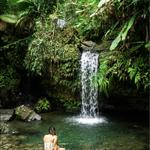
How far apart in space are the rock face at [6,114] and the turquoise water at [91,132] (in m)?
0.43

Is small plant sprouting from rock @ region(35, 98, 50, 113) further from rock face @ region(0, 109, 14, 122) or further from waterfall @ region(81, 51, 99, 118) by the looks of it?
waterfall @ region(81, 51, 99, 118)

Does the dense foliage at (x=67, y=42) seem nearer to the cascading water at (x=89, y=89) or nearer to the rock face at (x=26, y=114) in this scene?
the cascading water at (x=89, y=89)

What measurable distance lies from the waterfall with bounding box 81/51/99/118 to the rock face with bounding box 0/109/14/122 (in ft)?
8.84

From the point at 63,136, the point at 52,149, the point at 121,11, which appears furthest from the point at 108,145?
the point at 121,11

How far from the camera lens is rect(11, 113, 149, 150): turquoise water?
1269cm

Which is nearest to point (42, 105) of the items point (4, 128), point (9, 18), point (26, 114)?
point (26, 114)

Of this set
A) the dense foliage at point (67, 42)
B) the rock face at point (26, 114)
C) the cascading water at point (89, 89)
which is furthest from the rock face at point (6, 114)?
the cascading water at point (89, 89)

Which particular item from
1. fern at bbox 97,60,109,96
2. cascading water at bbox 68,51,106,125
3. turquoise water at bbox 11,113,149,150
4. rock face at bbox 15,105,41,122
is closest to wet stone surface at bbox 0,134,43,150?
turquoise water at bbox 11,113,149,150

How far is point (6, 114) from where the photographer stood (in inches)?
648

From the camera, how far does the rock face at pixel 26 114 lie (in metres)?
15.9

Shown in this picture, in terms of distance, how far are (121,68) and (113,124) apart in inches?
87.4

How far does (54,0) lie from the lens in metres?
18.2

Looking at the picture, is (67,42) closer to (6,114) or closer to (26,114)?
(26,114)

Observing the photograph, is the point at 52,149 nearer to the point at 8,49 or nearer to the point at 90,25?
the point at 90,25
